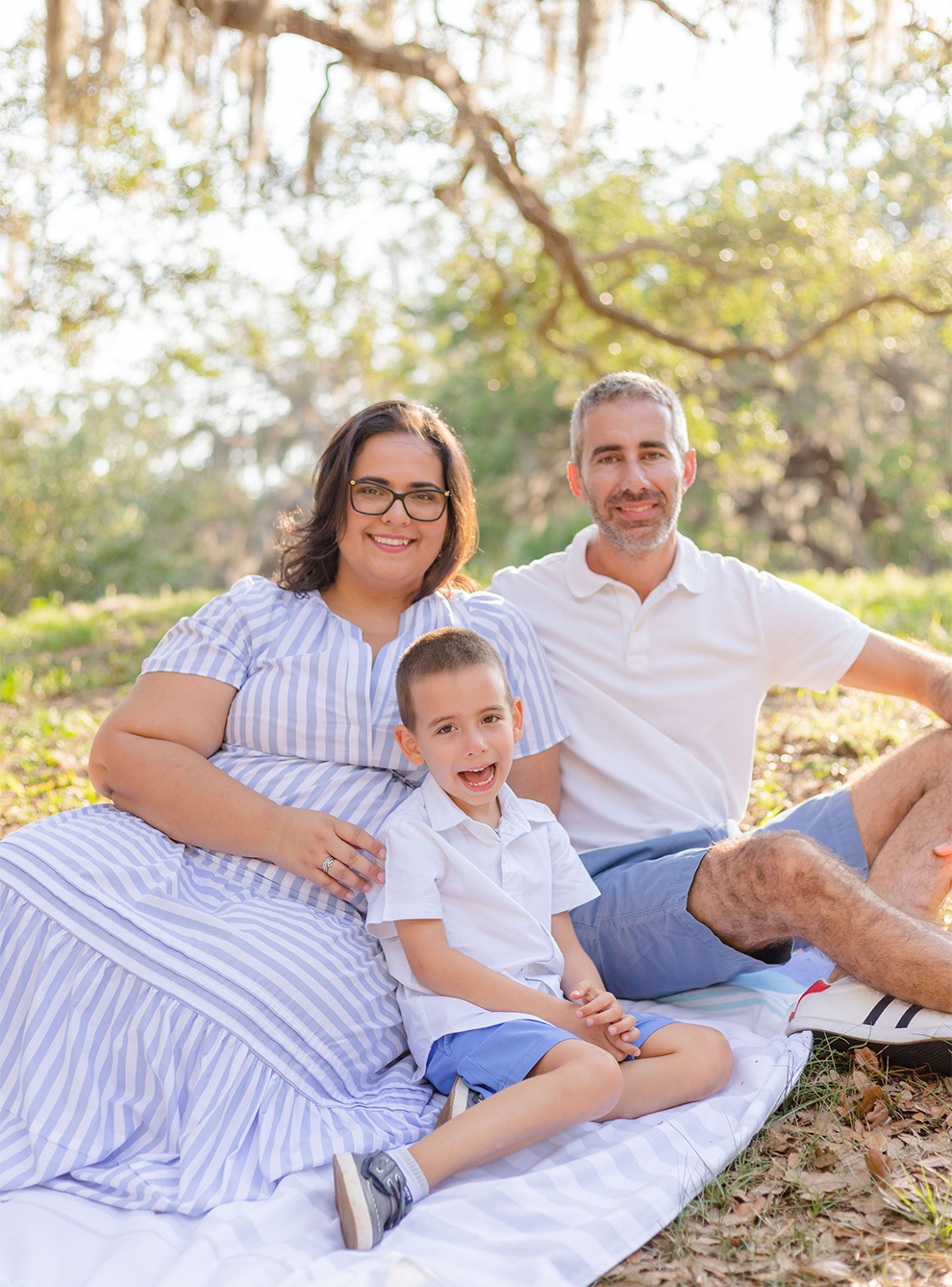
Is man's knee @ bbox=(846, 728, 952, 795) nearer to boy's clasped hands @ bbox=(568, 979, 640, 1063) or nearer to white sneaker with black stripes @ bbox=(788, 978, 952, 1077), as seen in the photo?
white sneaker with black stripes @ bbox=(788, 978, 952, 1077)

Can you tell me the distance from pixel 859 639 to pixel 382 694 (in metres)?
1.55

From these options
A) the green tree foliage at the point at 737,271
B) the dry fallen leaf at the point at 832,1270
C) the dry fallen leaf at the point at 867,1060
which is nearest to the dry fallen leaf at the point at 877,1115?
the dry fallen leaf at the point at 867,1060

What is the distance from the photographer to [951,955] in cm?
257

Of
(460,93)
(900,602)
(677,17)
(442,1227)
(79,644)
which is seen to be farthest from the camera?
(79,644)

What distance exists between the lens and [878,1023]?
8.83 feet

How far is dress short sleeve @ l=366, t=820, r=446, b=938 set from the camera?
8.50ft

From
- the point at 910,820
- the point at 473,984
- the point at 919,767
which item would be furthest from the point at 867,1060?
the point at 473,984

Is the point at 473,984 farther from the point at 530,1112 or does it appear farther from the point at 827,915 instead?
the point at 827,915

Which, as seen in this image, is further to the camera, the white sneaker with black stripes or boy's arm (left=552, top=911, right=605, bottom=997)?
boy's arm (left=552, top=911, right=605, bottom=997)

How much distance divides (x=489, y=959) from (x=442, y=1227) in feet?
2.15

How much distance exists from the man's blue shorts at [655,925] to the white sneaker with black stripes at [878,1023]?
196 millimetres

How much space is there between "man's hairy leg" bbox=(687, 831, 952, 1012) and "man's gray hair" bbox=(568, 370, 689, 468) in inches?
55.9

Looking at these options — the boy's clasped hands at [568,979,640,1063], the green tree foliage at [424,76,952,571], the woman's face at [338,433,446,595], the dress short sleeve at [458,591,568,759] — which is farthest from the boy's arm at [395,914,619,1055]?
the green tree foliage at [424,76,952,571]

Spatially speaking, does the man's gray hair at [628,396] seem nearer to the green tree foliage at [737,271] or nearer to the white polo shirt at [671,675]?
the white polo shirt at [671,675]
